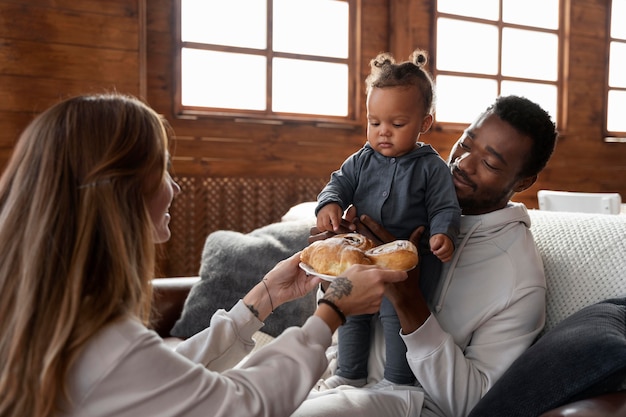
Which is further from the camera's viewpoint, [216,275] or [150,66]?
[150,66]

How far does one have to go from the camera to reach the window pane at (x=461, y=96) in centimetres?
524

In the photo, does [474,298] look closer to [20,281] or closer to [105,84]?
[20,281]

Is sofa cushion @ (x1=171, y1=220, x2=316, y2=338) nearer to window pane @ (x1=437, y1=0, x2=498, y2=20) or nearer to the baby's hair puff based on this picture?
the baby's hair puff

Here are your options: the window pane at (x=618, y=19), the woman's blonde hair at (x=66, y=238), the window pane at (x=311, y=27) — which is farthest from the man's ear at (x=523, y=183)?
the window pane at (x=618, y=19)

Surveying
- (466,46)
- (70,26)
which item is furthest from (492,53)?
(70,26)

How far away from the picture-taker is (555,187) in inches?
225

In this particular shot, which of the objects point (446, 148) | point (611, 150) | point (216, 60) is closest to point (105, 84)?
point (216, 60)

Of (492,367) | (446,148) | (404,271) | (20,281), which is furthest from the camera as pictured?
(446,148)

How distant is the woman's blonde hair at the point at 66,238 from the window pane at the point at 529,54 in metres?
5.09

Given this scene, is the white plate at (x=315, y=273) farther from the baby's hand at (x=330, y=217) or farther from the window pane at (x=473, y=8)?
the window pane at (x=473, y=8)

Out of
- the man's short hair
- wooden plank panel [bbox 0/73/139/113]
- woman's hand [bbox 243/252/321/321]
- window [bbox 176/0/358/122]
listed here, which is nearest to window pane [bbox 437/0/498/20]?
window [bbox 176/0/358/122]

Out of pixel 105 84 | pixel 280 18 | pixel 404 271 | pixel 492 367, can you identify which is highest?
pixel 280 18

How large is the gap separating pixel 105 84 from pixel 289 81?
135 centimetres

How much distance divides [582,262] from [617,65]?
5.34m
